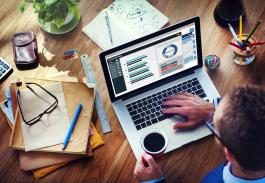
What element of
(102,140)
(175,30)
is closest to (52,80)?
(102,140)

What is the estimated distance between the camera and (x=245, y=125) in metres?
0.93

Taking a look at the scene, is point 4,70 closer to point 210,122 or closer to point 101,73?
point 101,73

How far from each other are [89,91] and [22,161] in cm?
32

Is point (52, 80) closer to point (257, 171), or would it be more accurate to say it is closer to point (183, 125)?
point (183, 125)

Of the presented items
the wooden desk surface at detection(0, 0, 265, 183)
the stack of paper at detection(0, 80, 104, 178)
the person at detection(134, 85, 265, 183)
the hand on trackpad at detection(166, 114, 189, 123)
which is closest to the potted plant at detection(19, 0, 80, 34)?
the wooden desk surface at detection(0, 0, 265, 183)

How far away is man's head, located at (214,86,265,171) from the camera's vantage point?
3.04 ft

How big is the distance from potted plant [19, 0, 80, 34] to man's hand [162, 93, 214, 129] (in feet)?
1.60

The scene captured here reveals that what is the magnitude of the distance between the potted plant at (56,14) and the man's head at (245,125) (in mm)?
720

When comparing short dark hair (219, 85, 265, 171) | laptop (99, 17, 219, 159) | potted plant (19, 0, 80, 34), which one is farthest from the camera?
potted plant (19, 0, 80, 34)

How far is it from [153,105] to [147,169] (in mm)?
232

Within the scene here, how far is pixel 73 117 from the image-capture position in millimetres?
1357

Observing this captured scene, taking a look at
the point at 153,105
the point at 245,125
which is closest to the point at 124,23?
the point at 153,105

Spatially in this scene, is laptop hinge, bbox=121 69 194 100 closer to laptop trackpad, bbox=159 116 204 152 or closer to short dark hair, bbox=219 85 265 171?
laptop trackpad, bbox=159 116 204 152

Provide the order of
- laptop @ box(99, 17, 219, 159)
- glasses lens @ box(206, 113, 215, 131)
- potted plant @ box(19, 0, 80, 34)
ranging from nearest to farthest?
1. glasses lens @ box(206, 113, 215, 131)
2. laptop @ box(99, 17, 219, 159)
3. potted plant @ box(19, 0, 80, 34)
